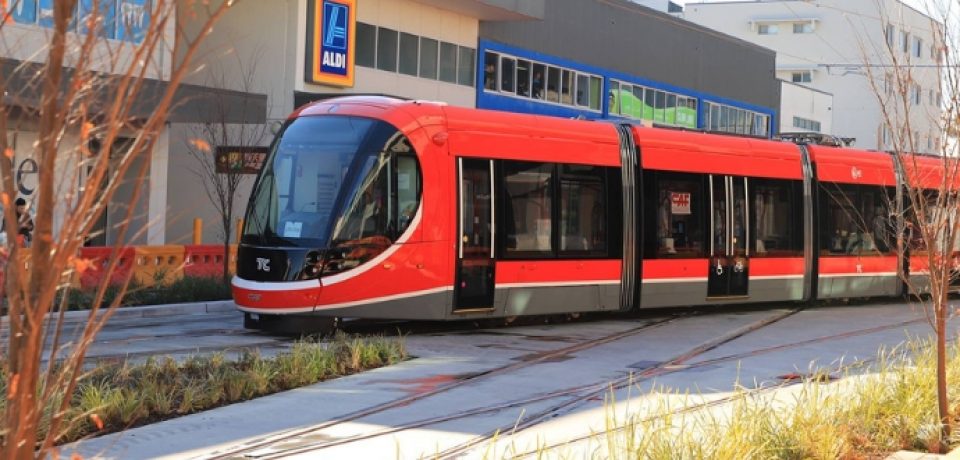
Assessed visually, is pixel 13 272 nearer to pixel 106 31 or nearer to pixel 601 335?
pixel 106 31

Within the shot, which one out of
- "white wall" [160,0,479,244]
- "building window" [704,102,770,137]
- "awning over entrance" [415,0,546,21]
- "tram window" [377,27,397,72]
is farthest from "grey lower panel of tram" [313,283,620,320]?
"building window" [704,102,770,137]

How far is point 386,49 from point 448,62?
3139 mm

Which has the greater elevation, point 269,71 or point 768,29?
point 768,29

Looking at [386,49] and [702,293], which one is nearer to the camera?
[702,293]

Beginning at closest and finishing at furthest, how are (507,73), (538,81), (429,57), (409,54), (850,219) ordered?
(850,219) → (409,54) → (429,57) → (507,73) → (538,81)

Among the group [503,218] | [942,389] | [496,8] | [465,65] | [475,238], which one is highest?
[496,8]

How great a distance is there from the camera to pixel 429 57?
37.0 m

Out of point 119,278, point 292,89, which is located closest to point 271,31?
point 292,89

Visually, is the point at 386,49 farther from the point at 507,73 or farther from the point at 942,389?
the point at 942,389

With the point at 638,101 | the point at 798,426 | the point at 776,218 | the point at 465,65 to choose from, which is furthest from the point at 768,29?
the point at 798,426

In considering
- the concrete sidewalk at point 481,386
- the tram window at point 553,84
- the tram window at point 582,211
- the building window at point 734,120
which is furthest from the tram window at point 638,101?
the tram window at point 582,211

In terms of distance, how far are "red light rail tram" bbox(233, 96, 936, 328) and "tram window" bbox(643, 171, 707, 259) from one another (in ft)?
0.08

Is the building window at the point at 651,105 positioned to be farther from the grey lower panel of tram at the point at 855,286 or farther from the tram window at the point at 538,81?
the grey lower panel of tram at the point at 855,286

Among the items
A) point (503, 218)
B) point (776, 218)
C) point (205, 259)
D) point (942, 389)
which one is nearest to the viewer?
point (942, 389)
